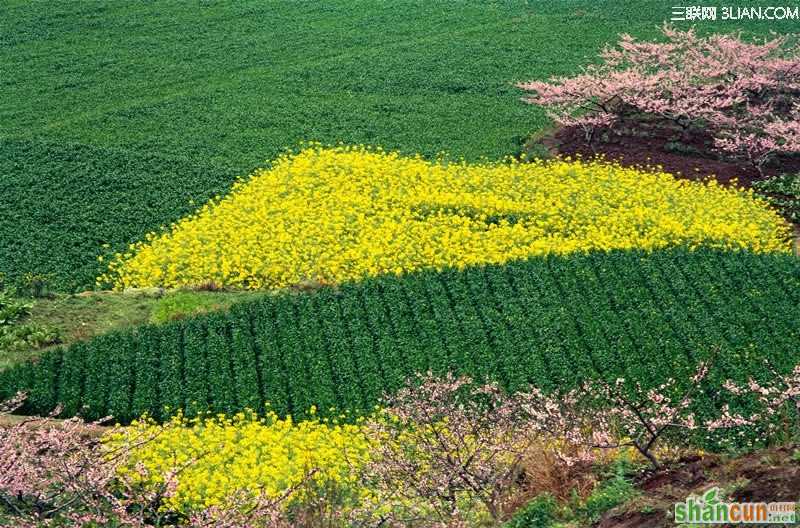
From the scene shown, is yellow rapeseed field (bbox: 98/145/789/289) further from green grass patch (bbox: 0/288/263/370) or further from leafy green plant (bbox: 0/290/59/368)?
leafy green plant (bbox: 0/290/59/368)

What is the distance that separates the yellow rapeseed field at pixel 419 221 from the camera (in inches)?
1037

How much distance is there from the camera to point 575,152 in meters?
33.0

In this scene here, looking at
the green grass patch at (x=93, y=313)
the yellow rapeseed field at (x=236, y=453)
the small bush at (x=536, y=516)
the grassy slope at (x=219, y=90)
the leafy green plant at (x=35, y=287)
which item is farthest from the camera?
the grassy slope at (x=219, y=90)

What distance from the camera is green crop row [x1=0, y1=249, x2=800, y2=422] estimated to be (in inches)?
834

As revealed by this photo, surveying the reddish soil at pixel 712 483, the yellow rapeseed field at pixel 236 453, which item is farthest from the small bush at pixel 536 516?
the yellow rapeseed field at pixel 236 453

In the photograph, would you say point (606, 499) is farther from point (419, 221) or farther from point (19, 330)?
point (419, 221)

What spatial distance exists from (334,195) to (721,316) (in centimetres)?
1177

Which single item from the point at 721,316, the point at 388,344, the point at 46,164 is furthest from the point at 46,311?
the point at 721,316

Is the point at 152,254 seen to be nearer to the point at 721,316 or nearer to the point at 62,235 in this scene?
the point at 62,235

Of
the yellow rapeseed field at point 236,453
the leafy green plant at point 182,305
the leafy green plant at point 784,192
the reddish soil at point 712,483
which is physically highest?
the reddish soil at point 712,483

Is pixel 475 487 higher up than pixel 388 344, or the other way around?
pixel 475 487

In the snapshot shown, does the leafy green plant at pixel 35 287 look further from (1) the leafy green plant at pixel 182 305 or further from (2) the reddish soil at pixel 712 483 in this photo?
(2) the reddish soil at pixel 712 483

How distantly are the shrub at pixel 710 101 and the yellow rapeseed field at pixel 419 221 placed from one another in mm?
2652

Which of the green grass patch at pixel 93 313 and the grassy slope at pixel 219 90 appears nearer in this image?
the green grass patch at pixel 93 313
